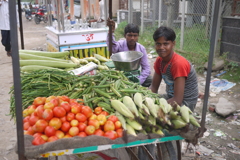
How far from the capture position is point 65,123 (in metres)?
1.92

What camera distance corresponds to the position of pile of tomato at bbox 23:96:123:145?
1851mm

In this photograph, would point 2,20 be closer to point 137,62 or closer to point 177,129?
point 137,62

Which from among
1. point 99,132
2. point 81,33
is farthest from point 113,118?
point 81,33

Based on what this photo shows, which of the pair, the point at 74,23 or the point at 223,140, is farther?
the point at 74,23

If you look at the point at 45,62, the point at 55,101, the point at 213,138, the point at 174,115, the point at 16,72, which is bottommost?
the point at 213,138

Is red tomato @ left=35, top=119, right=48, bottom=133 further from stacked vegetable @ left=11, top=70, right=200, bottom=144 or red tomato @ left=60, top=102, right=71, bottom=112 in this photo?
stacked vegetable @ left=11, top=70, right=200, bottom=144

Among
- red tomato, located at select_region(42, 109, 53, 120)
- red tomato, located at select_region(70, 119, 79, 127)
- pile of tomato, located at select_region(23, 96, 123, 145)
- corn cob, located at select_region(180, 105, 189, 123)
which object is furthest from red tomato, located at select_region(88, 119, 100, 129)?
corn cob, located at select_region(180, 105, 189, 123)

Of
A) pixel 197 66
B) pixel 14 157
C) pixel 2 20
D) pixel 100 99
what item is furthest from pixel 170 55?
pixel 2 20

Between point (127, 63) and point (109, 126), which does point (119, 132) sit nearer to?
point (109, 126)

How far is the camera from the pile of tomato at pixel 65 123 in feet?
6.07

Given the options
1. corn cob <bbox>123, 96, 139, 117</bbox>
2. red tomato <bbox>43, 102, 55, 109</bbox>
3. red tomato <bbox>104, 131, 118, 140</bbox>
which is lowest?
red tomato <bbox>104, 131, 118, 140</bbox>

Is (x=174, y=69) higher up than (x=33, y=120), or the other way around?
(x=174, y=69)

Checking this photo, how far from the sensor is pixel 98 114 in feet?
6.88

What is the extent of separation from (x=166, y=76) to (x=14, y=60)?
1.75 meters
